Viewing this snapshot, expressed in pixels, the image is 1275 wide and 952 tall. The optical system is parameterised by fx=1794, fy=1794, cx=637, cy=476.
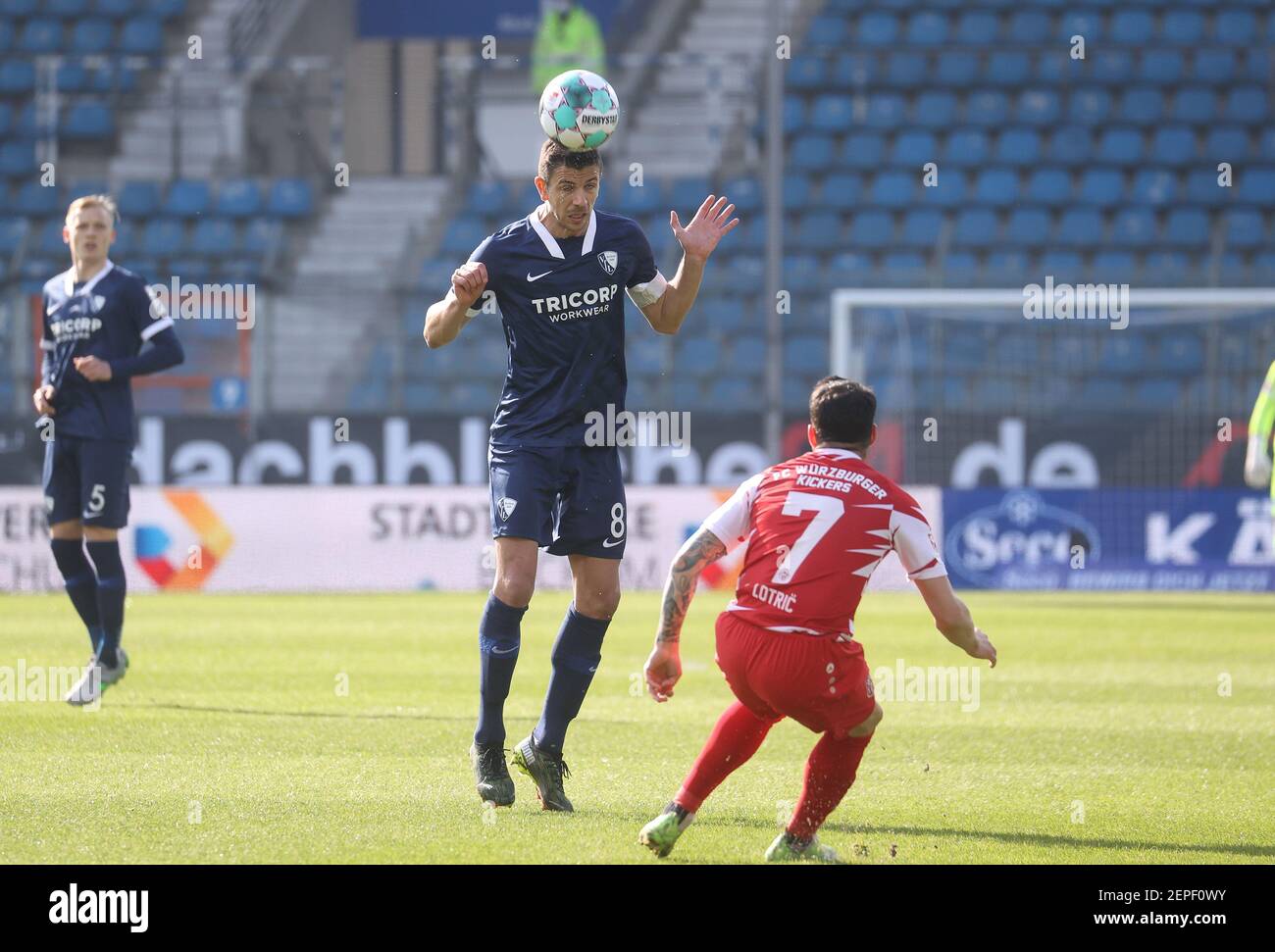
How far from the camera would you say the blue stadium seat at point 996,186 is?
2188 centimetres

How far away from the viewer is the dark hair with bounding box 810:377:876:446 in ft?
15.9

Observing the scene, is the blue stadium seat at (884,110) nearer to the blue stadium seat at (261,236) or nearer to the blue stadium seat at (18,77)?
the blue stadium seat at (261,236)

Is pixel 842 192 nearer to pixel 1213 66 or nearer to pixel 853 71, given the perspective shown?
pixel 853 71

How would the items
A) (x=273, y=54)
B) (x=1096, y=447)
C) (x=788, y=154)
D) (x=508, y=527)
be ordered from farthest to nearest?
(x=273, y=54), (x=788, y=154), (x=1096, y=447), (x=508, y=527)

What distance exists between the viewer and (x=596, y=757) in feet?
22.0

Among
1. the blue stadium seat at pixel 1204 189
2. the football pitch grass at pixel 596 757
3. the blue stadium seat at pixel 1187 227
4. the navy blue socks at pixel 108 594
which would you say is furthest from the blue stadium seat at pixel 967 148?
the navy blue socks at pixel 108 594

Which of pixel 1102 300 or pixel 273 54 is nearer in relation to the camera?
pixel 1102 300

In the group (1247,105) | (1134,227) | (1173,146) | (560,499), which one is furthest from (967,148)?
(560,499)

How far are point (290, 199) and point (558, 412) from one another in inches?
690

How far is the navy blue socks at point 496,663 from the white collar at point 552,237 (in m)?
1.12
